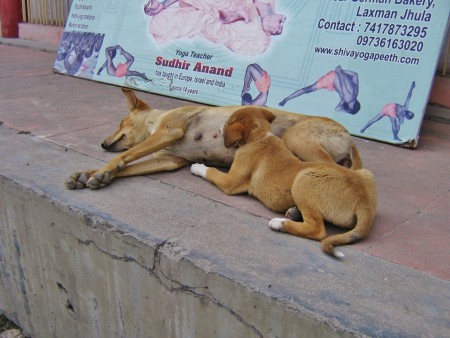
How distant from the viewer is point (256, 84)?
5727 mm

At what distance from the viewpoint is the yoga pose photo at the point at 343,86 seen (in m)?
5.08

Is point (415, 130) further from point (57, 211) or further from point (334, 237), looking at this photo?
point (57, 211)

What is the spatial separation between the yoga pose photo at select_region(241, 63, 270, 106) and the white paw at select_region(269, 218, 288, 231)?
9.04 ft

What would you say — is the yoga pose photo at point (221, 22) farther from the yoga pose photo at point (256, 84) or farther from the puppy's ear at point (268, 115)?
the puppy's ear at point (268, 115)

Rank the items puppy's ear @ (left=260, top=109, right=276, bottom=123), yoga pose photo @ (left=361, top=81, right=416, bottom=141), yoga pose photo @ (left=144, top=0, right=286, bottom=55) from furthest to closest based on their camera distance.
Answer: yoga pose photo @ (left=144, top=0, right=286, bottom=55)
yoga pose photo @ (left=361, top=81, right=416, bottom=141)
puppy's ear @ (left=260, top=109, right=276, bottom=123)

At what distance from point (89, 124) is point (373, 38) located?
296cm

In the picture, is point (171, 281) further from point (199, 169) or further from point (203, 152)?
point (203, 152)

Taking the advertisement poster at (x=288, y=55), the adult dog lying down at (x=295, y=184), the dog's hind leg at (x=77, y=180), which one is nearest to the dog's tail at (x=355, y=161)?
the adult dog lying down at (x=295, y=184)

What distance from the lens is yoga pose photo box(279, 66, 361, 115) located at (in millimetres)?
5078

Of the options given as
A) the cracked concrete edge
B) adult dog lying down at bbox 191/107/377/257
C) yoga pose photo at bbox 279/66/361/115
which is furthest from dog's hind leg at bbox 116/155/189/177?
yoga pose photo at bbox 279/66/361/115

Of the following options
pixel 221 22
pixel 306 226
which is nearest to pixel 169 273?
pixel 306 226

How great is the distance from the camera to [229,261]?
8.66ft

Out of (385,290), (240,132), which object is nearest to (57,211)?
(240,132)

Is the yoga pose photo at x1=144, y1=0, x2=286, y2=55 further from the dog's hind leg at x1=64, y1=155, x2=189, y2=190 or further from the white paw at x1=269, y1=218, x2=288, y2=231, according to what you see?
the white paw at x1=269, y1=218, x2=288, y2=231
